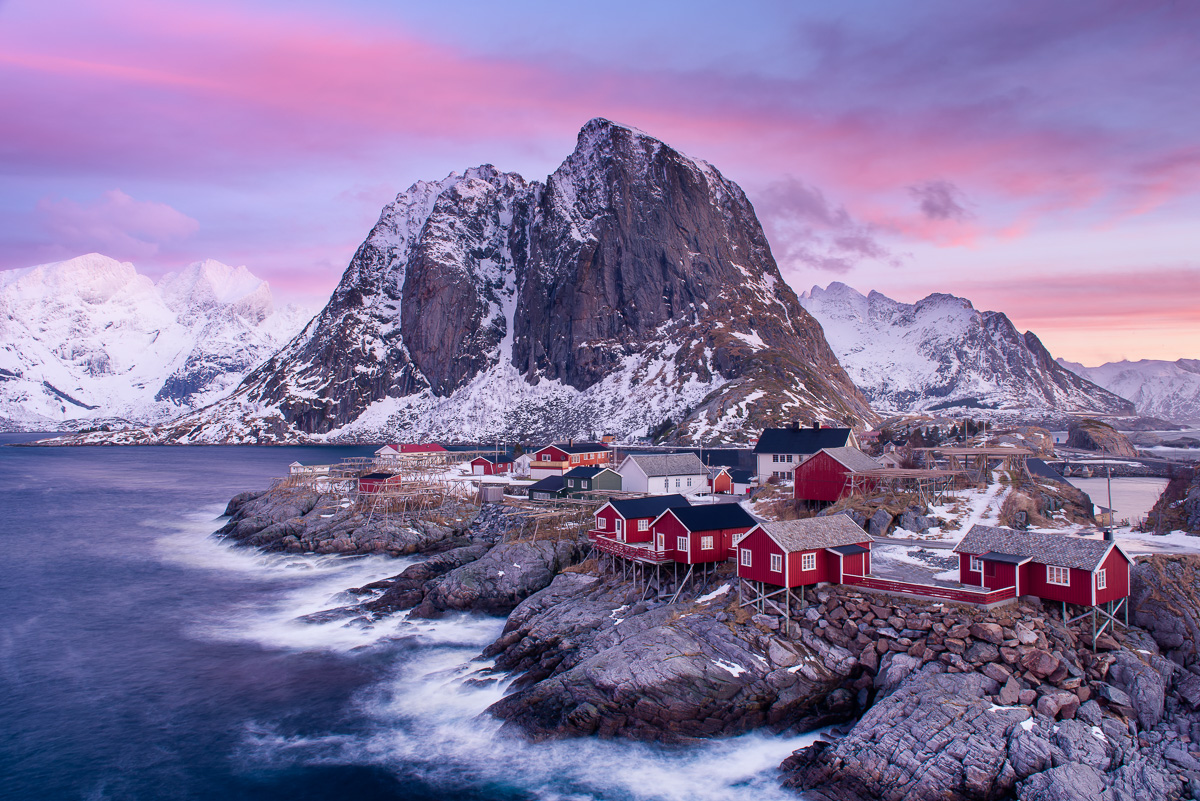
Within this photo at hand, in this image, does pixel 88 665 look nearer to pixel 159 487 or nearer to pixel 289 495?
pixel 289 495

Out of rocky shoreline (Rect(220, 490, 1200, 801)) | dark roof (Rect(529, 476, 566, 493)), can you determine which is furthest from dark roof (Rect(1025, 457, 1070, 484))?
dark roof (Rect(529, 476, 566, 493))

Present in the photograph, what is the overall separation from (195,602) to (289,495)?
31.1 metres

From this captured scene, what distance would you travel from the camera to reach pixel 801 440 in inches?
2837

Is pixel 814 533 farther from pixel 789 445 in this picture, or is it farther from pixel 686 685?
pixel 789 445

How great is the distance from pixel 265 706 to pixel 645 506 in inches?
953

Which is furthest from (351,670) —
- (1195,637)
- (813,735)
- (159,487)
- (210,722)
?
(159,487)

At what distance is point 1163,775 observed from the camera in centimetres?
2194

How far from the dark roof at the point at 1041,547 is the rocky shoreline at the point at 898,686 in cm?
229

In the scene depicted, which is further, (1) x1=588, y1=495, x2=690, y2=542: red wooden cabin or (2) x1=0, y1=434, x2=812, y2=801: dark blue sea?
(1) x1=588, y1=495, x2=690, y2=542: red wooden cabin

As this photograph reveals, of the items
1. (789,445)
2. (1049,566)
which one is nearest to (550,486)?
(789,445)

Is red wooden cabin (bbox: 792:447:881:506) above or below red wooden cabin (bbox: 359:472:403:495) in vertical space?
above

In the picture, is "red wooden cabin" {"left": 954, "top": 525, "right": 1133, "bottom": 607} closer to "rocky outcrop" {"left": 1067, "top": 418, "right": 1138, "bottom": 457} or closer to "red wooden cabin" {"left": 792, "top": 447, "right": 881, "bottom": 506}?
"red wooden cabin" {"left": 792, "top": 447, "right": 881, "bottom": 506}

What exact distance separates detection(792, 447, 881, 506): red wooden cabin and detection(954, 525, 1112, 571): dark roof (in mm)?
18121

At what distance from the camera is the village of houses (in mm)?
30078
